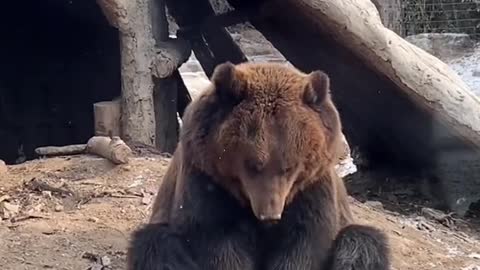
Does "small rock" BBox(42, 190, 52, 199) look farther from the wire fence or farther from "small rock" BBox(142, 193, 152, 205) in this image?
the wire fence

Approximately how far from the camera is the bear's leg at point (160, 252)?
342 cm

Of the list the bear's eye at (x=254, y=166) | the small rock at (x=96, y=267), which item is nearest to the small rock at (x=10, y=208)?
the small rock at (x=96, y=267)

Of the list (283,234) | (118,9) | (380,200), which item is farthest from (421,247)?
(118,9)

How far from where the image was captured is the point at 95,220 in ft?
15.4

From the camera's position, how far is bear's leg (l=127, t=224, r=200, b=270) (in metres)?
3.42

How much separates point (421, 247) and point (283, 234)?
1.65 metres

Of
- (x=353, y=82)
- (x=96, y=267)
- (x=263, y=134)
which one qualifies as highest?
(x=263, y=134)

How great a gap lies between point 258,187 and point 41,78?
618 cm

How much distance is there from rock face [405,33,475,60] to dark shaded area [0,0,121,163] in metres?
4.07

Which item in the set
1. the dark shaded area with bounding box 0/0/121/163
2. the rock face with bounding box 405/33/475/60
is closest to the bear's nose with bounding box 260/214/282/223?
the dark shaded area with bounding box 0/0/121/163

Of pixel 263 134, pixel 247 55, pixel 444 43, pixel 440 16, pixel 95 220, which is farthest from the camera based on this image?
pixel 247 55

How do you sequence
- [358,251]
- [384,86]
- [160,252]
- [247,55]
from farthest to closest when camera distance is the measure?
[247,55] < [384,86] < [358,251] < [160,252]

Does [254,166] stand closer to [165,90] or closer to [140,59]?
[140,59]

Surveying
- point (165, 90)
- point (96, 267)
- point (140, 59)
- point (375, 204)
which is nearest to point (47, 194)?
point (96, 267)
